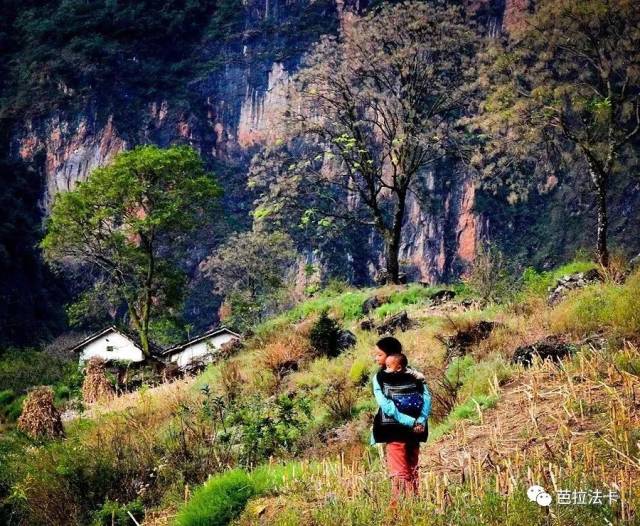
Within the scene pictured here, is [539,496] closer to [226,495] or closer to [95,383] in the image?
[226,495]

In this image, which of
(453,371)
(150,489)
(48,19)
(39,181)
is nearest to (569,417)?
(453,371)

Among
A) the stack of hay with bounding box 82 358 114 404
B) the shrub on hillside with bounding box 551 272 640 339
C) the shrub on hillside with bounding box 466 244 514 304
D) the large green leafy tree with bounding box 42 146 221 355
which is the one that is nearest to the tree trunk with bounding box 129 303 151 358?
the large green leafy tree with bounding box 42 146 221 355

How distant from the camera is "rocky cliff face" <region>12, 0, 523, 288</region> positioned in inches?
3740

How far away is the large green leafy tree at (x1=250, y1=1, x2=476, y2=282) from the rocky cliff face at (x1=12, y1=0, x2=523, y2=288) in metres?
64.0

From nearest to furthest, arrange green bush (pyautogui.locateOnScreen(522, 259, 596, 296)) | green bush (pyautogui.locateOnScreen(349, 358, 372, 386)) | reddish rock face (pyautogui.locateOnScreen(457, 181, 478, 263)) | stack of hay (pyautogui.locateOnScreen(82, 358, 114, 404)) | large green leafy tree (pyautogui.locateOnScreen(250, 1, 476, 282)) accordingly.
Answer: green bush (pyautogui.locateOnScreen(349, 358, 372, 386)) < green bush (pyautogui.locateOnScreen(522, 259, 596, 296)) < stack of hay (pyautogui.locateOnScreen(82, 358, 114, 404)) < large green leafy tree (pyautogui.locateOnScreen(250, 1, 476, 282)) < reddish rock face (pyautogui.locateOnScreen(457, 181, 478, 263))

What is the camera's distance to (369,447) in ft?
27.4

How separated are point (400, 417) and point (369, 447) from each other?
277cm

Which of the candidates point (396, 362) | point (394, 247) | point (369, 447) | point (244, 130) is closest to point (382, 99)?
point (394, 247)

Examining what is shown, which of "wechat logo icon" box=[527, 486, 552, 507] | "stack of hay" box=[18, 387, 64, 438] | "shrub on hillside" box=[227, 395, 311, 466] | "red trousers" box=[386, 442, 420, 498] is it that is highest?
"wechat logo icon" box=[527, 486, 552, 507]

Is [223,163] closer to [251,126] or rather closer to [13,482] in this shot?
[251,126]

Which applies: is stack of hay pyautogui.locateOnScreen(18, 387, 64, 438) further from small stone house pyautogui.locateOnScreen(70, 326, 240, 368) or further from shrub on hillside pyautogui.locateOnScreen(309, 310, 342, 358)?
small stone house pyautogui.locateOnScreen(70, 326, 240, 368)

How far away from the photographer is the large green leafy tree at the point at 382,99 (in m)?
24.1

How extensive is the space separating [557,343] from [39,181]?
9566 centimetres

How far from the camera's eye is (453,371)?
34.2 ft
